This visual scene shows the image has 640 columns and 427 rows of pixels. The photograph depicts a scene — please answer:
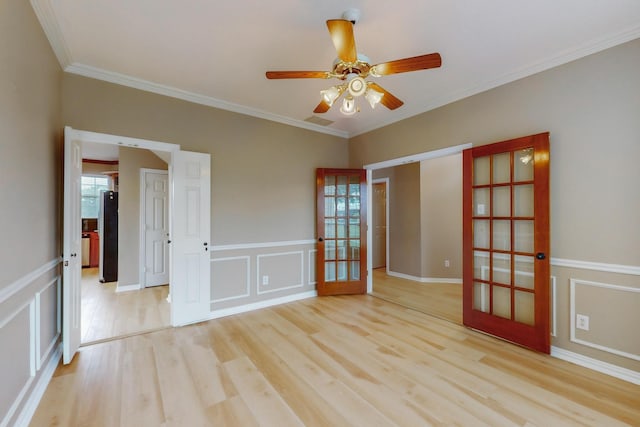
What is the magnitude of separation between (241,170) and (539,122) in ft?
10.9

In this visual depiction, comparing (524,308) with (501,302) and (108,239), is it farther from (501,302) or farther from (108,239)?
(108,239)

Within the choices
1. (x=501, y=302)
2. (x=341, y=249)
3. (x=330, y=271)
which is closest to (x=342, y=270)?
(x=330, y=271)

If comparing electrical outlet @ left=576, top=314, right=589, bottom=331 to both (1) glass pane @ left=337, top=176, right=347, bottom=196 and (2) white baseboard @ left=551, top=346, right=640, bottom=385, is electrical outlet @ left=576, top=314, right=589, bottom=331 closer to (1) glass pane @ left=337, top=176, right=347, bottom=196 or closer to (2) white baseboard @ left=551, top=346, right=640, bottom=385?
(2) white baseboard @ left=551, top=346, right=640, bottom=385

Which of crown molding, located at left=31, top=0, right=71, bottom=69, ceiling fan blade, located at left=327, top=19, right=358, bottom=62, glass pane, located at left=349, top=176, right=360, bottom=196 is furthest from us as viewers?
glass pane, located at left=349, top=176, right=360, bottom=196

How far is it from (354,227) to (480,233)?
1893mm

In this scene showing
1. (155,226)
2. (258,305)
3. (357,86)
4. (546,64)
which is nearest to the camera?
(357,86)

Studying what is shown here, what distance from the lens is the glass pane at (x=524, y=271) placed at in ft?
8.44

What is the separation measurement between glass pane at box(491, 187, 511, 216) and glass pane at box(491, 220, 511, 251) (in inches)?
3.7

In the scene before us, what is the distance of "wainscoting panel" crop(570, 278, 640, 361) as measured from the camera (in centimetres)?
207

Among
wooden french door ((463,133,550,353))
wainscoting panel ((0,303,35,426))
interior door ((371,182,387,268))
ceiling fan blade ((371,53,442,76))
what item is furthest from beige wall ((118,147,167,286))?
wooden french door ((463,133,550,353))

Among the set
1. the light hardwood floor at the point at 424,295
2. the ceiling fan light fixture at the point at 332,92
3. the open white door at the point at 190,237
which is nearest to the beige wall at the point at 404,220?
the light hardwood floor at the point at 424,295

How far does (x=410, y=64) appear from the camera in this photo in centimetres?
181

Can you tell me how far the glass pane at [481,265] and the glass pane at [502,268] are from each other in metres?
0.09

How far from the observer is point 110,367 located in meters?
2.26
